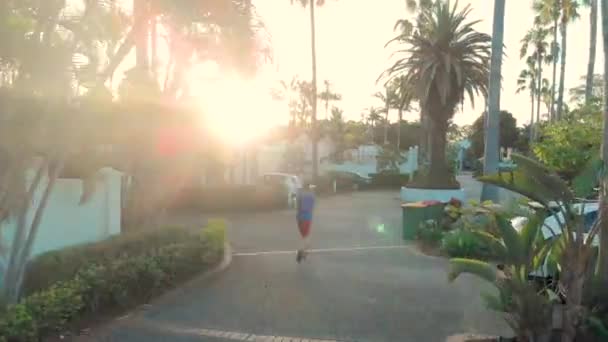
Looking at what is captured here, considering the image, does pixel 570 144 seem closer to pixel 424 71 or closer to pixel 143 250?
pixel 424 71

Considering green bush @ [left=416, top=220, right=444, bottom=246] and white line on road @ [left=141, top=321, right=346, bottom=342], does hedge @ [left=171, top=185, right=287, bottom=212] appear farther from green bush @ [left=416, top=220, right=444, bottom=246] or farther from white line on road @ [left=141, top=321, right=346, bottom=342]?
white line on road @ [left=141, top=321, right=346, bottom=342]

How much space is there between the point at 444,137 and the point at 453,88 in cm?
232

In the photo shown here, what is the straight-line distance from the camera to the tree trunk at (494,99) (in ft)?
61.7

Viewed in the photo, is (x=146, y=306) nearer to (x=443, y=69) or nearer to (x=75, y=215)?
(x=75, y=215)

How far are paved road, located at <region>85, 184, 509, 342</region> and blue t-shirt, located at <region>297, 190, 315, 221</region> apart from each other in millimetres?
895

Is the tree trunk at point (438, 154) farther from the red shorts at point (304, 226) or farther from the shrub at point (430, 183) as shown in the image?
the red shorts at point (304, 226)

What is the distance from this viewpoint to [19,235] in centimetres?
837

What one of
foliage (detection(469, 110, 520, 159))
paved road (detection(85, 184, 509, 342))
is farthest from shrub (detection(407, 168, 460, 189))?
foliage (detection(469, 110, 520, 159))

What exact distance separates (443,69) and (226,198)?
36.4ft

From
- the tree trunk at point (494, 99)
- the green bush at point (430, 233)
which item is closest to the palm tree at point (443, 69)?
the tree trunk at point (494, 99)

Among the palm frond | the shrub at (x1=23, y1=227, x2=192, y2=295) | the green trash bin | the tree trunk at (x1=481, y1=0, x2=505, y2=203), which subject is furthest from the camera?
the tree trunk at (x1=481, y1=0, x2=505, y2=203)

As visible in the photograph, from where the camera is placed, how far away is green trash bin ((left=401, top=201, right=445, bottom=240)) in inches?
651

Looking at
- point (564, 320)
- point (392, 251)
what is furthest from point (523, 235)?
point (392, 251)

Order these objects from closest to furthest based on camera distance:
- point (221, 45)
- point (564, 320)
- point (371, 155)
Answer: point (564, 320)
point (221, 45)
point (371, 155)
